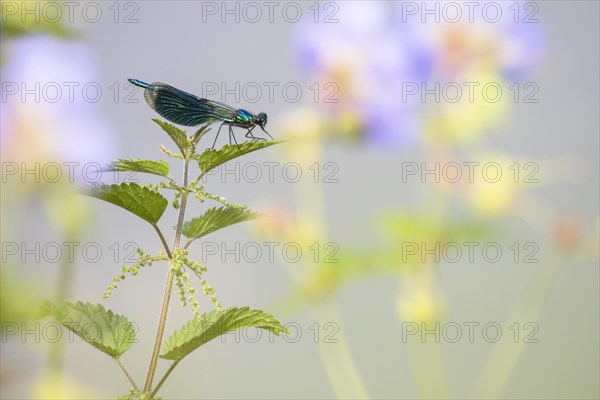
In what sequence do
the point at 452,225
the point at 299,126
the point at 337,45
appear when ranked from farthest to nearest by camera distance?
the point at 337,45
the point at 299,126
the point at 452,225

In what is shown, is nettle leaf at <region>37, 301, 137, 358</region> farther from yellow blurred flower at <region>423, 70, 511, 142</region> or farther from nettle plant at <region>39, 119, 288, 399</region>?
yellow blurred flower at <region>423, 70, 511, 142</region>

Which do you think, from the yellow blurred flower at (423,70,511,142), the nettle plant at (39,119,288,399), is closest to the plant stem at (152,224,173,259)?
the nettle plant at (39,119,288,399)

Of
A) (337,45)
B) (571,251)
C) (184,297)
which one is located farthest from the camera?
(337,45)

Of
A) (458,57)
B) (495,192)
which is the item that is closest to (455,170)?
(495,192)

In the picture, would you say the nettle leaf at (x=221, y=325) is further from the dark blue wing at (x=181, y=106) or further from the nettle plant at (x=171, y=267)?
the dark blue wing at (x=181, y=106)

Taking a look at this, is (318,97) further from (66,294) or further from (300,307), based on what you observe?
(66,294)

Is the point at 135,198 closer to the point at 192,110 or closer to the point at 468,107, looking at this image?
the point at 192,110

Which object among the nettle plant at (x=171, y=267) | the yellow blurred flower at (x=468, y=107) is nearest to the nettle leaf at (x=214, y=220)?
the nettle plant at (x=171, y=267)
